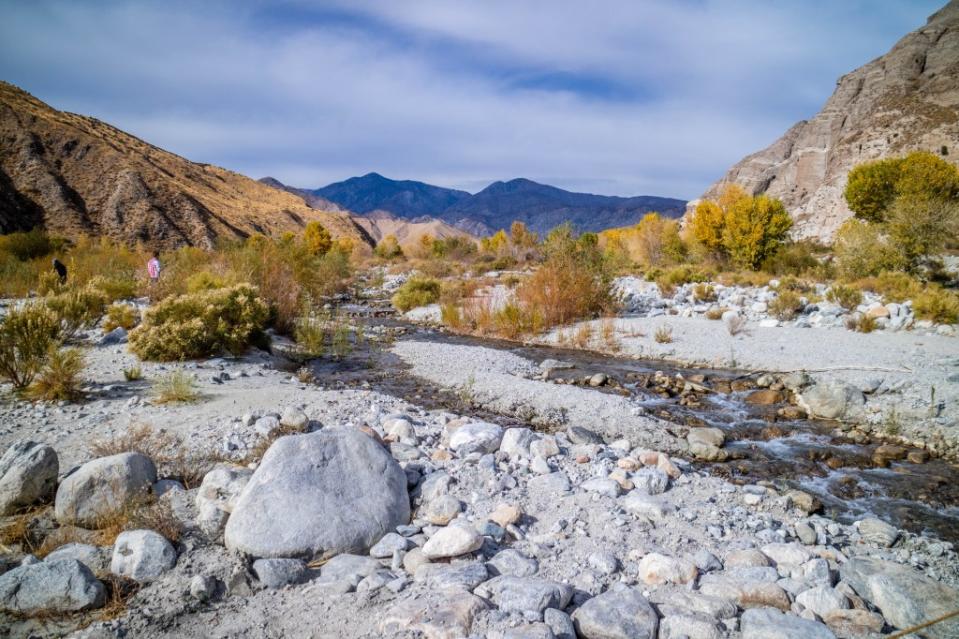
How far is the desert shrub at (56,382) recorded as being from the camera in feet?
17.7

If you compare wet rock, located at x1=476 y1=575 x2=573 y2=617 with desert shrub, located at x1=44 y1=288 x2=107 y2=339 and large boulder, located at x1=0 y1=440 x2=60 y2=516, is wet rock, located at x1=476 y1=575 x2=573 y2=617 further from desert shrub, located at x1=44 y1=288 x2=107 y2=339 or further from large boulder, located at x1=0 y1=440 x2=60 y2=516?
desert shrub, located at x1=44 y1=288 x2=107 y2=339

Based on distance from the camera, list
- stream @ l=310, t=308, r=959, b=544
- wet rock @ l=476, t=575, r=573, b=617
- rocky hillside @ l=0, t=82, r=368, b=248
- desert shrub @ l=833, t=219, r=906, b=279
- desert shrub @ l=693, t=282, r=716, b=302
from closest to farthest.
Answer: wet rock @ l=476, t=575, r=573, b=617, stream @ l=310, t=308, r=959, b=544, desert shrub @ l=693, t=282, r=716, b=302, desert shrub @ l=833, t=219, r=906, b=279, rocky hillside @ l=0, t=82, r=368, b=248

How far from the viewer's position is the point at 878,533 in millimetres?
3645

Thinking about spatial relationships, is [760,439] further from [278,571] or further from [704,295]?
[704,295]

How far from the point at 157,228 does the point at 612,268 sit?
134ft

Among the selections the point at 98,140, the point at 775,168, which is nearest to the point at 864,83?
the point at 775,168

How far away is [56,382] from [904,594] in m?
7.77

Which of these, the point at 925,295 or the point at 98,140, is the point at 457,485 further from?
the point at 98,140

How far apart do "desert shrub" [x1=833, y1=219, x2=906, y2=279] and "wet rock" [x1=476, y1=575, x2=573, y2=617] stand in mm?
19811

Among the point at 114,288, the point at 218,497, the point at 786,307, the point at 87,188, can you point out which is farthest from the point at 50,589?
the point at 87,188

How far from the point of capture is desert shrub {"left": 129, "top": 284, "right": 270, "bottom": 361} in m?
7.66

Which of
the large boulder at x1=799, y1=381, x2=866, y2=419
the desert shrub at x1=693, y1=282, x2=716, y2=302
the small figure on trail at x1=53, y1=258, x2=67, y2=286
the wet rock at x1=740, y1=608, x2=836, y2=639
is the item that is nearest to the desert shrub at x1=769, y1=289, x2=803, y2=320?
the desert shrub at x1=693, y1=282, x2=716, y2=302

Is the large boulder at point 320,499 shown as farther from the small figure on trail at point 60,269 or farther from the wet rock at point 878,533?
the small figure on trail at point 60,269

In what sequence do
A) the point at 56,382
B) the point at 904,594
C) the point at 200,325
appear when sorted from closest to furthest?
the point at 904,594, the point at 56,382, the point at 200,325
